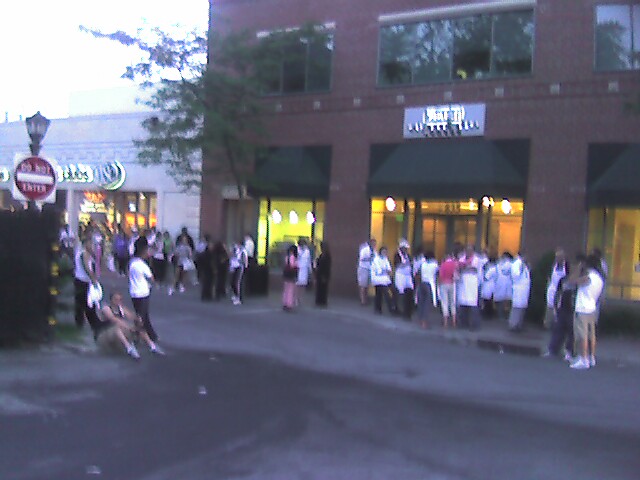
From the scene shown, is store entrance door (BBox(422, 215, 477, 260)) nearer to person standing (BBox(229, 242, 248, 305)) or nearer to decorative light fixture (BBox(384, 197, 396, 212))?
decorative light fixture (BBox(384, 197, 396, 212))

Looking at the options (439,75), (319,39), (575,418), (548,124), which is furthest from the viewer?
(319,39)

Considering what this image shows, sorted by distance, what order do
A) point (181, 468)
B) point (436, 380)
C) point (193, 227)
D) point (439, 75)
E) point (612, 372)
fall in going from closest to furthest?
point (181, 468) < point (436, 380) < point (612, 372) < point (439, 75) < point (193, 227)

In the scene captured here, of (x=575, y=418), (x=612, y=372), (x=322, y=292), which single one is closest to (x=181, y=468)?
(x=575, y=418)

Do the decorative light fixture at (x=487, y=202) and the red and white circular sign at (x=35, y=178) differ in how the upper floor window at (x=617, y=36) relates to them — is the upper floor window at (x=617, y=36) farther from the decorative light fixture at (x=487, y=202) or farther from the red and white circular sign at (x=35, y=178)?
the red and white circular sign at (x=35, y=178)

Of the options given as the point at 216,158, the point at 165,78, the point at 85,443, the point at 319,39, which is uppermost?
the point at 319,39

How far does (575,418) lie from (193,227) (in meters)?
17.3

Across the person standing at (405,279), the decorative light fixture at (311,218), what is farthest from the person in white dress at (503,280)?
the decorative light fixture at (311,218)

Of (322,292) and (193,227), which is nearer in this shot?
(322,292)

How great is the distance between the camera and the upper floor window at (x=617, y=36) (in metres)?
16.1

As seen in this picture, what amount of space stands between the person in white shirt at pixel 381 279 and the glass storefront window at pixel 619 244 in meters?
4.64

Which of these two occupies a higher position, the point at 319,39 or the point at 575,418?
the point at 319,39

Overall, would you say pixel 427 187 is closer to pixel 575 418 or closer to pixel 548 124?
pixel 548 124

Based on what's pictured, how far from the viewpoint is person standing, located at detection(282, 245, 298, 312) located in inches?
642

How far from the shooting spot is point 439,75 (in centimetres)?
1859
